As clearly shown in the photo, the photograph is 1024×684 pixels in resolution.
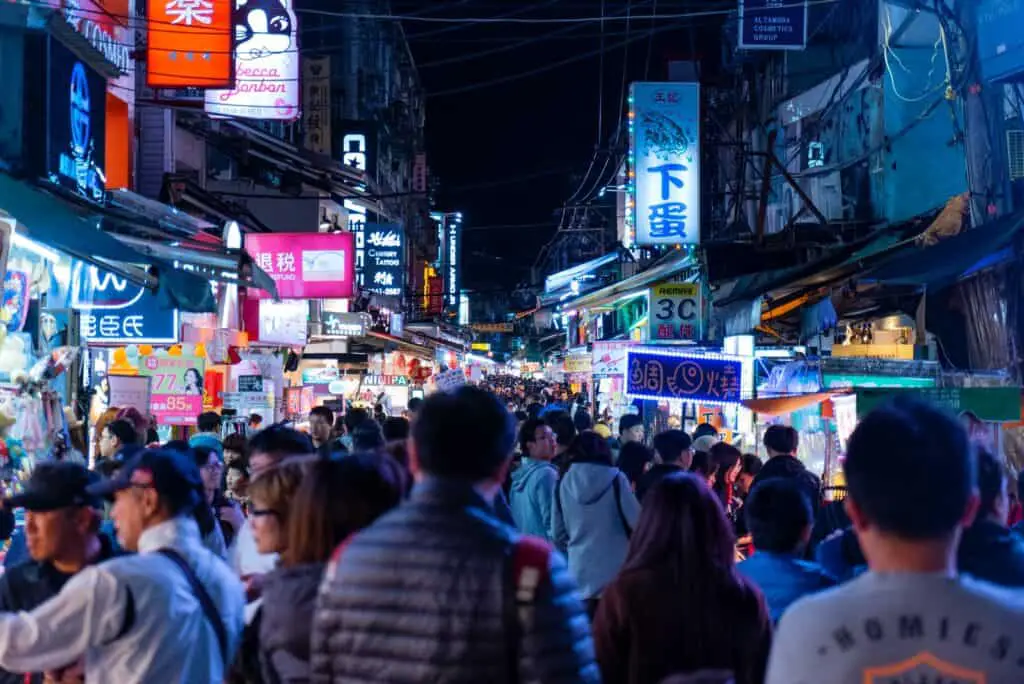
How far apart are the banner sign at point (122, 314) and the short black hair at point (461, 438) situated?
1126 cm

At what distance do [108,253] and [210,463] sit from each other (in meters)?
2.74

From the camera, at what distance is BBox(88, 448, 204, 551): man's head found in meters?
4.17

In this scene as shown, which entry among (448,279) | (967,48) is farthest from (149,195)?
(448,279)

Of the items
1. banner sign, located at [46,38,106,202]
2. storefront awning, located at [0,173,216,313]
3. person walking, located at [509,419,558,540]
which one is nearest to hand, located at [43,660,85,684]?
person walking, located at [509,419,558,540]

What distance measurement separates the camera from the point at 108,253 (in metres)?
9.41

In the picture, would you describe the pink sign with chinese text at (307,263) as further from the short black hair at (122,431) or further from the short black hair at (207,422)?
the short black hair at (122,431)

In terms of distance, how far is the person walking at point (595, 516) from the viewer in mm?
7934

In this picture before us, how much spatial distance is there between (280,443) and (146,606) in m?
2.37

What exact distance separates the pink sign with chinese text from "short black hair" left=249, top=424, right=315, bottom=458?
1605 centimetres

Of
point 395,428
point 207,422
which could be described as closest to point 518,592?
point 395,428

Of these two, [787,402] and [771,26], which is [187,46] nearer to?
[771,26]

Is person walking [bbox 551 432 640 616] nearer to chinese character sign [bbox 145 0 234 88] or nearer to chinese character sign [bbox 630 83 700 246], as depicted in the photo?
chinese character sign [bbox 145 0 234 88]

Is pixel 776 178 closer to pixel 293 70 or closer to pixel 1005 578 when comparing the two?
pixel 293 70

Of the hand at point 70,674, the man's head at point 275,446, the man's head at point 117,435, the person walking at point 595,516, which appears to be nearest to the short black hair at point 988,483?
the man's head at point 275,446
